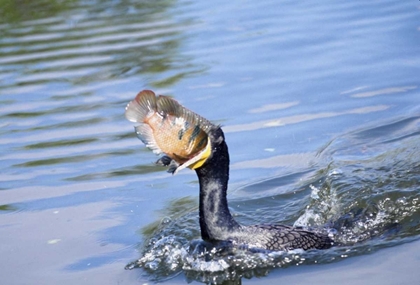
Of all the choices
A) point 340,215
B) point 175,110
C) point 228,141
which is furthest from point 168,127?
point 228,141

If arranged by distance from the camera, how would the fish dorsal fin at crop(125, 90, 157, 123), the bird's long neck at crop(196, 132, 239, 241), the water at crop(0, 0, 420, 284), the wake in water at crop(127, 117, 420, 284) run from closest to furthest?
the fish dorsal fin at crop(125, 90, 157, 123)
the bird's long neck at crop(196, 132, 239, 241)
the wake in water at crop(127, 117, 420, 284)
the water at crop(0, 0, 420, 284)

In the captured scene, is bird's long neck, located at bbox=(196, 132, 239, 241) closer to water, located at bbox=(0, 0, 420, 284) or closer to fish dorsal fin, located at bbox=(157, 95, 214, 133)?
water, located at bbox=(0, 0, 420, 284)

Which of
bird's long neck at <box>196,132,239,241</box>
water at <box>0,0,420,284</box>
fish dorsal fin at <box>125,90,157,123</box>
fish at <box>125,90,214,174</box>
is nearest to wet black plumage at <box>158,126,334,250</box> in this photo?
bird's long neck at <box>196,132,239,241</box>

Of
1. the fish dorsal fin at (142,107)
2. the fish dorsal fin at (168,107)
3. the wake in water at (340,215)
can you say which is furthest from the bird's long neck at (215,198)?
the fish dorsal fin at (142,107)

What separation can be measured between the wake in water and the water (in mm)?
→ 17

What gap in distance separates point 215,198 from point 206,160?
1.14 feet

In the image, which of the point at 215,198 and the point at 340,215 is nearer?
the point at 215,198

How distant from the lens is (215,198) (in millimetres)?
6172

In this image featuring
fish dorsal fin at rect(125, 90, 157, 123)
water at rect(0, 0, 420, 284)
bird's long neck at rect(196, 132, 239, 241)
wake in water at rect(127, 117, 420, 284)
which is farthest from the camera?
water at rect(0, 0, 420, 284)

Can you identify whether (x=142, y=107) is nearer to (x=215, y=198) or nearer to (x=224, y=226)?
(x=215, y=198)

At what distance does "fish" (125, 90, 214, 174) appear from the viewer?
18.3ft

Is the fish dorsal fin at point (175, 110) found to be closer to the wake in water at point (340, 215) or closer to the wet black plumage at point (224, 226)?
the wet black plumage at point (224, 226)

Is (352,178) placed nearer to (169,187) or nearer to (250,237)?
(169,187)

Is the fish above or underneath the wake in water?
above
